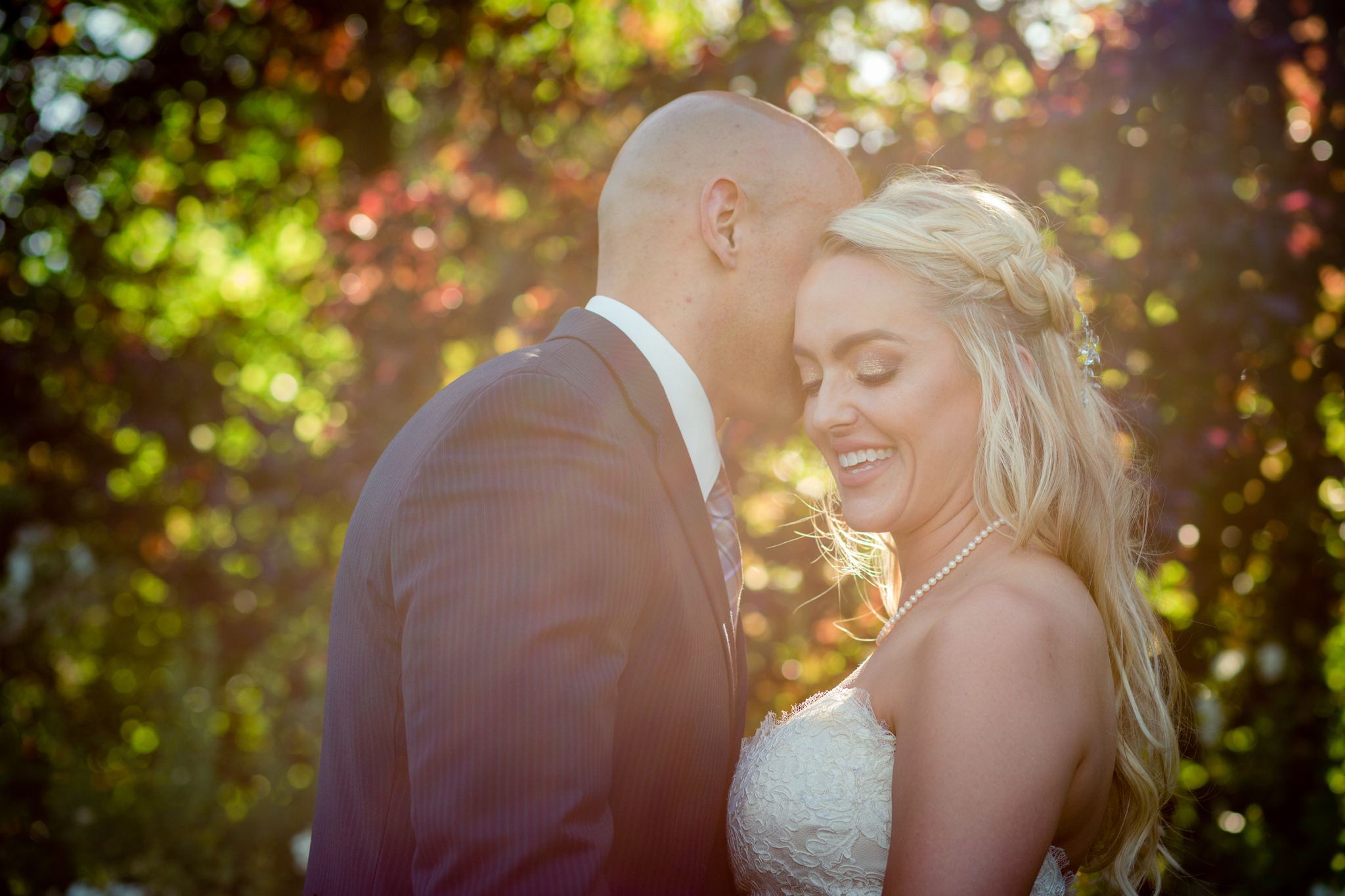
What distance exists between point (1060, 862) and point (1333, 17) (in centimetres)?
320

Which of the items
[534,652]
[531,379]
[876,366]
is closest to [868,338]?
[876,366]

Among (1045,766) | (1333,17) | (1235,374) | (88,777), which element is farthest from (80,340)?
(1333,17)

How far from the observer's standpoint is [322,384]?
5.29 meters

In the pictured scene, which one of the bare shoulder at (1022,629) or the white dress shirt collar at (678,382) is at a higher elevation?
the white dress shirt collar at (678,382)

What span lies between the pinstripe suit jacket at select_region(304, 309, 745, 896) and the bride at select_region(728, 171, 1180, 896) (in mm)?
271

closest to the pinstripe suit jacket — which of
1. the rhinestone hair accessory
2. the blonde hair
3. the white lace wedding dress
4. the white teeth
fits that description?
the white lace wedding dress

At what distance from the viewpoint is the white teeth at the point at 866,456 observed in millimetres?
2391

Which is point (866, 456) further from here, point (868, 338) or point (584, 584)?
point (584, 584)

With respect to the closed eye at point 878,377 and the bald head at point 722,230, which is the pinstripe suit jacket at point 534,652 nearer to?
the bald head at point 722,230

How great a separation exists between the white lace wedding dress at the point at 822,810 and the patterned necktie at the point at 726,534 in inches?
14.4

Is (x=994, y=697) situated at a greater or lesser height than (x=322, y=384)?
greater

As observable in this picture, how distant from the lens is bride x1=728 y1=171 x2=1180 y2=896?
196 centimetres

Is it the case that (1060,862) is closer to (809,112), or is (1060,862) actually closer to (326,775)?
(326,775)

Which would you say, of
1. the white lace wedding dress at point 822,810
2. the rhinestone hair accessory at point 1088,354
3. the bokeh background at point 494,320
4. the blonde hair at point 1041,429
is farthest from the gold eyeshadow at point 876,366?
the bokeh background at point 494,320
